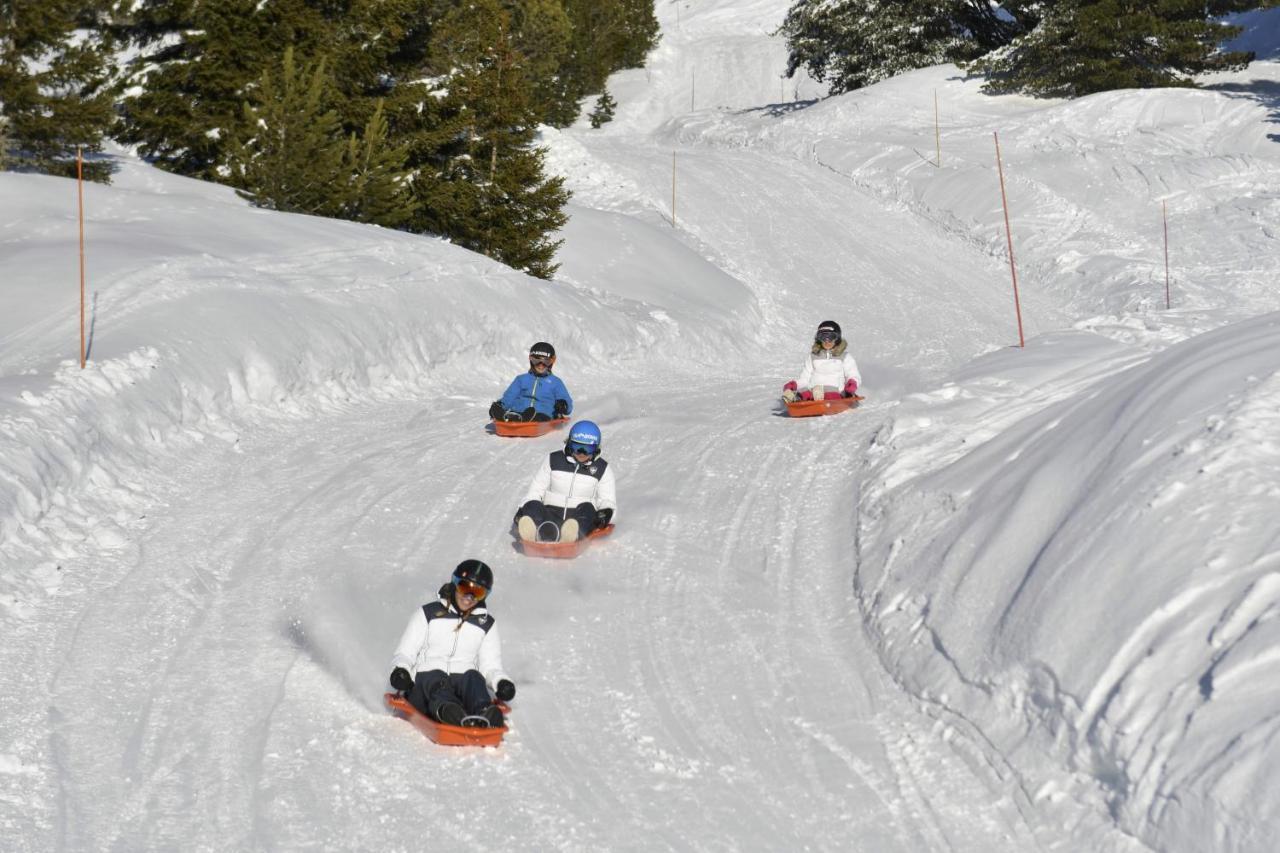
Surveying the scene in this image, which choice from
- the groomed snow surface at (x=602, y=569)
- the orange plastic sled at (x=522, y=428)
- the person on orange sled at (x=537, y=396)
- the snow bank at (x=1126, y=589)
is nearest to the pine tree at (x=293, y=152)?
the groomed snow surface at (x=602, y=569)

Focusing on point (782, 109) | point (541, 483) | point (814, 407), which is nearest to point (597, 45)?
point (782, 109)

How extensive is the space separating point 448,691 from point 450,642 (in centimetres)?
47

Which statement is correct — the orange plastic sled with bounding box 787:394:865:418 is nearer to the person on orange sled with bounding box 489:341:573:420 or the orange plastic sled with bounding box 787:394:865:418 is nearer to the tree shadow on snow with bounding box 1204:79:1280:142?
the person on orange sled with bounding box 489:341:573:420

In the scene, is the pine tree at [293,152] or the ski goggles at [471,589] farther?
the pine tree at [293,152]

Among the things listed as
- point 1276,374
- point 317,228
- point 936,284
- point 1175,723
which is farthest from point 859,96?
point 1175,723

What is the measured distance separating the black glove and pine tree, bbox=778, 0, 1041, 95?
133 feet

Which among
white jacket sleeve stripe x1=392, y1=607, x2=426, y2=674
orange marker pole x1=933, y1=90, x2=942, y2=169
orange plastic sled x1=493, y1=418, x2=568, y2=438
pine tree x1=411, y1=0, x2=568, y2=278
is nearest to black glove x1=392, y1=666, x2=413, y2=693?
white jacket sleeve stripe x1=392, y1=607, x2=426, y2=674

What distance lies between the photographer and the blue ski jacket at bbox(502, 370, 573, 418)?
1448cm

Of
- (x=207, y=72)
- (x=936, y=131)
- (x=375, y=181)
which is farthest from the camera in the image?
(x=936, y=131)

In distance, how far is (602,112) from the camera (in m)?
56.2

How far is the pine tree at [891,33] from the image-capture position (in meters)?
44.6

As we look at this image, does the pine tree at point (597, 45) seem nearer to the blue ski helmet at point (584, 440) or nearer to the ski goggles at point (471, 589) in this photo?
the blue ski helmet at point (584, 440)

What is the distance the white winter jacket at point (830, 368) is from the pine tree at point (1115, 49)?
2460cm

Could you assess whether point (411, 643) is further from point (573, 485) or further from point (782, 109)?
→ point (782, 109)
